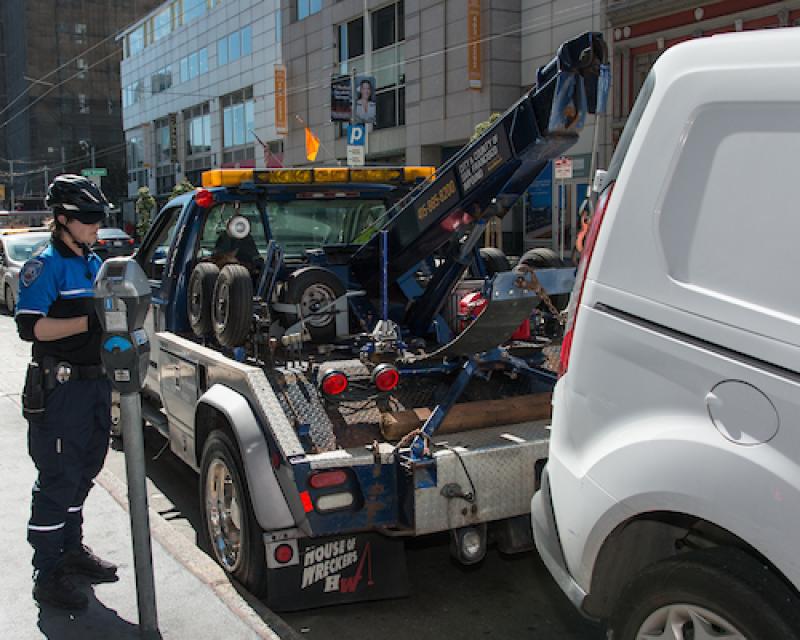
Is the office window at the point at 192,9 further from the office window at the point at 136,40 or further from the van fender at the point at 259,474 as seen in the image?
the van fender at the point at 259,474

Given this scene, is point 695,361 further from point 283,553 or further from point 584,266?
point 283,553

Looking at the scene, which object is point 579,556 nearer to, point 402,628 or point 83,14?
point 402,628

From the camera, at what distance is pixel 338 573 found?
3.97m

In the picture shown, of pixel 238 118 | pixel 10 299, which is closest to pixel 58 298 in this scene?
pixel 10 299

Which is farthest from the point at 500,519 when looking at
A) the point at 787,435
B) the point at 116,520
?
the point at 116,520

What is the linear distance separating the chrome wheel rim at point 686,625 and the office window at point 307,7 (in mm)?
34545

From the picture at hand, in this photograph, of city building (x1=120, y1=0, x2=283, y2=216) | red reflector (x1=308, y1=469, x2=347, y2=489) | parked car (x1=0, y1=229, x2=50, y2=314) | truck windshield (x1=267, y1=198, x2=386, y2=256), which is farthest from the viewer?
city building (x1=120, y1=0, x2=283, y2=216)

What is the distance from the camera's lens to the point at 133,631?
376cm

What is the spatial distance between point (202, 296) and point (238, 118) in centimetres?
4014

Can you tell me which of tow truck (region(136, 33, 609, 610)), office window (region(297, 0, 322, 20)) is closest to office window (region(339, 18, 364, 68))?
office window (region(297, 0, 322, 20))

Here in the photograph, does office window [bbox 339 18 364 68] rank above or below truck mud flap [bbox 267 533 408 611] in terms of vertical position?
above

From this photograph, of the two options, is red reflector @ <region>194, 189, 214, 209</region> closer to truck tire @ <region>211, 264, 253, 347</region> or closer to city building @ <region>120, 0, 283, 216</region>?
truck tire @ <region>211, 264, 253, 347</region>

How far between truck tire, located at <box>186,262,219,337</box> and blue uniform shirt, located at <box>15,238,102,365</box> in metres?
0.98

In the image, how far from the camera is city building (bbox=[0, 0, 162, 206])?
305 feet
